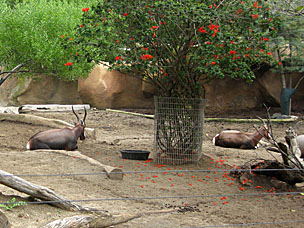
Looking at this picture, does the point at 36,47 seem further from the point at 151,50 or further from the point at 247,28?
the point at 247,28

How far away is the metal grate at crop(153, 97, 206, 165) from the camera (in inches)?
292

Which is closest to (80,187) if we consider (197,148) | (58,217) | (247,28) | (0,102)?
(58,217)

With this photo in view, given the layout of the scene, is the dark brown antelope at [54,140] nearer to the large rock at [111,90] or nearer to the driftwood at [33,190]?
the driftwood at [33,190]

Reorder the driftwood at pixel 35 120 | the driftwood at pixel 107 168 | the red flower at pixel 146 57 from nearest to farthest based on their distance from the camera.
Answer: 1. the driftwood at pixel 107 168
2. the red flower at pixel 146 57
3. the driftwood at pixel 35 120

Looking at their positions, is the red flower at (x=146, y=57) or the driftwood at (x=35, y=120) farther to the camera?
the driftwood at (x=35, y=120)

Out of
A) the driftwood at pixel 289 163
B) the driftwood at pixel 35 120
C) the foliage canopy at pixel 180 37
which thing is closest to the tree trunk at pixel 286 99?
the foliage canopy at pixel 180 37

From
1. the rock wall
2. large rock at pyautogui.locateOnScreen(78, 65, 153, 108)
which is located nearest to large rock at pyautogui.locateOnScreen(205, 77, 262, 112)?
the rock wall

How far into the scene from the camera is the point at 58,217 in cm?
409

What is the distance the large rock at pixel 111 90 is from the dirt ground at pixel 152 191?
9.35 meters

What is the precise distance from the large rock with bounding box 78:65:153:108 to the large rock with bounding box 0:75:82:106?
8.53 feet

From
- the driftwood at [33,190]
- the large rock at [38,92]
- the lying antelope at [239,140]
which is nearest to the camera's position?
the driftwood at [33,190]

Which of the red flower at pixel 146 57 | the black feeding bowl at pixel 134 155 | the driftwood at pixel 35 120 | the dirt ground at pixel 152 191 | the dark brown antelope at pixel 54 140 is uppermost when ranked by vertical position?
the red flower at pixel 146 57

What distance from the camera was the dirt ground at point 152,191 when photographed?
444cm

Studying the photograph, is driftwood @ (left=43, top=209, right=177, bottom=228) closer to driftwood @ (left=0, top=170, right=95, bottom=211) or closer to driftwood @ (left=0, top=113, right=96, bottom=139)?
driftwood @ (left=0, top=170, right=95, bottom=211)
